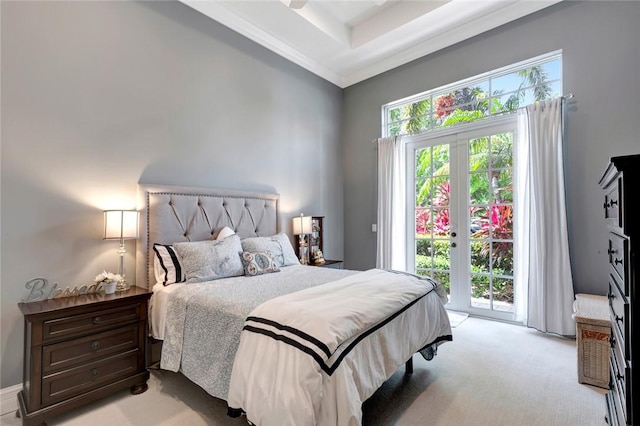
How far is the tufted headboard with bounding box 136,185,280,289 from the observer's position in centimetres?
263

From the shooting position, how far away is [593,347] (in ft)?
7.20

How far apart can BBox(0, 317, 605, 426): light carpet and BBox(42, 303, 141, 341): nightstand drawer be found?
54 centimetres

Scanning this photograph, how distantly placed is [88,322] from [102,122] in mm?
1608

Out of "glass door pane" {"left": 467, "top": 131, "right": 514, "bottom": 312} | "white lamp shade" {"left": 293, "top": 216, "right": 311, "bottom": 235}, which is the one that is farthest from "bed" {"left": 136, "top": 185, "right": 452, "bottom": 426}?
"glass door pane" {"left": 467, "top": 131, "right": 514, "bottom": 312}

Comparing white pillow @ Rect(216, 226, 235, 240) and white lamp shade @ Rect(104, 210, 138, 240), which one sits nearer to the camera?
white lamp shade @ Rect(104, 210, 138, 240)

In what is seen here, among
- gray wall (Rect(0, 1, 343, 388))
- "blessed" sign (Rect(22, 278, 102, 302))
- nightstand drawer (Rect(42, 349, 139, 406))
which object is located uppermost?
gray wall (Rect(0, 1, 343, 388))

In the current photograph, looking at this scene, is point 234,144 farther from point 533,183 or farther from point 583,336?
point 583,336

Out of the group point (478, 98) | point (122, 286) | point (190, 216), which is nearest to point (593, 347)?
point (478, 98)

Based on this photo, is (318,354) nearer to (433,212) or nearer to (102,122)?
(102,122)

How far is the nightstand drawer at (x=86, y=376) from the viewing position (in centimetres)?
185

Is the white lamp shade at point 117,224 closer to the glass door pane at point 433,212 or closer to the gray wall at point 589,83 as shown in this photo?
the glass door pane at point 433,212

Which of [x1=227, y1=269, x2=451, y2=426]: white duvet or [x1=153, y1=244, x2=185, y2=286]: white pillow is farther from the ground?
[x1=153, y1=244, x2=185, y2=286]: white pillow

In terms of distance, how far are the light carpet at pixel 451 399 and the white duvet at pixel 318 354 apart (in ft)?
1.36

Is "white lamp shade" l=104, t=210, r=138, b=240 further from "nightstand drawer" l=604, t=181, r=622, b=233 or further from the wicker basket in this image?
the wicker basket
